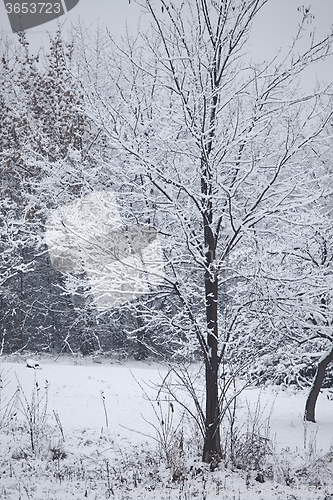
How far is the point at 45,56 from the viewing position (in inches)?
617

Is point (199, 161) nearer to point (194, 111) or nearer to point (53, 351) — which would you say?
point (194, 111)

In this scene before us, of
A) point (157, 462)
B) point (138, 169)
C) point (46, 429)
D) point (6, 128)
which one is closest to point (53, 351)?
point (6, 128)

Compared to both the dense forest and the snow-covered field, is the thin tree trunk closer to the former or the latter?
the dense forest

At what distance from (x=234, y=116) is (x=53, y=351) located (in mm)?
14313

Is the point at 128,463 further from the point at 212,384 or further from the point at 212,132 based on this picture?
the point at 212,132

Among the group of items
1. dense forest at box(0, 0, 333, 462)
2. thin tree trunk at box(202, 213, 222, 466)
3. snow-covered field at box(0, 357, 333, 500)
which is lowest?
snow-covered field at box(0, 357, 333, 500)
